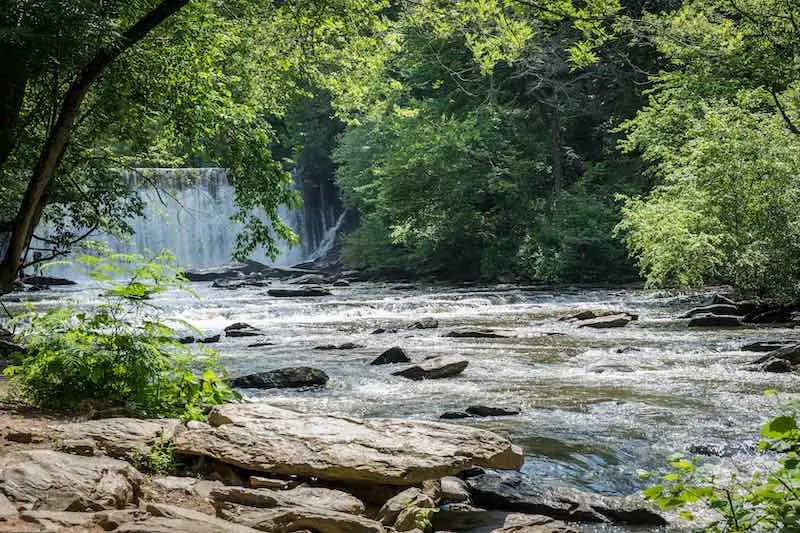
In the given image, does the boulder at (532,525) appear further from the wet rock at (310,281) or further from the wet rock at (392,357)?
the wet rock at (310,281)

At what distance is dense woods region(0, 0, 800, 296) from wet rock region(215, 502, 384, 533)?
181 inches

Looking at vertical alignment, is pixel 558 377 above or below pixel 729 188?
below

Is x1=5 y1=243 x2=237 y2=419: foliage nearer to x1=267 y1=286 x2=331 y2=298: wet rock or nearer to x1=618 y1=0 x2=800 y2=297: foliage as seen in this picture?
x1=618 y1=0 x2=800 y2=297: foliage

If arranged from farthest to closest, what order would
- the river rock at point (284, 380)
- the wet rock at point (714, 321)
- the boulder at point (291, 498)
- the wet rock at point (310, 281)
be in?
1. the wet rock at point (310, 281)
2. the wet rock at point (714, 321)
3. the river rock at point (284, 380)
4. the boulder at point (291, 498)

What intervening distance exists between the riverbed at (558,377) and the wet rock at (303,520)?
8.13ft

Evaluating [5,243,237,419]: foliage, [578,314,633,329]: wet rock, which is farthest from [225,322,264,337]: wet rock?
[5,243,237,419]: foliage

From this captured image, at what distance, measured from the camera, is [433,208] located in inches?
1363

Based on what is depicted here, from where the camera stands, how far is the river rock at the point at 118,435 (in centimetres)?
533

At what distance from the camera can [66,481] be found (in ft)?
14.5

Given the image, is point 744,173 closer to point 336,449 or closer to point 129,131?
point 129,131

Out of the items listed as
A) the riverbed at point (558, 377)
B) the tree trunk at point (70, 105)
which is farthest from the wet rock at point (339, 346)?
the tree trunk at point (70, 105)

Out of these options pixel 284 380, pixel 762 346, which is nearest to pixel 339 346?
pixel 284 380

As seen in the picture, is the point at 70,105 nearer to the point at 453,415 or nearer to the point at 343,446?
the point at 343,446

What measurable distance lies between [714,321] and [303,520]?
14737 mm
